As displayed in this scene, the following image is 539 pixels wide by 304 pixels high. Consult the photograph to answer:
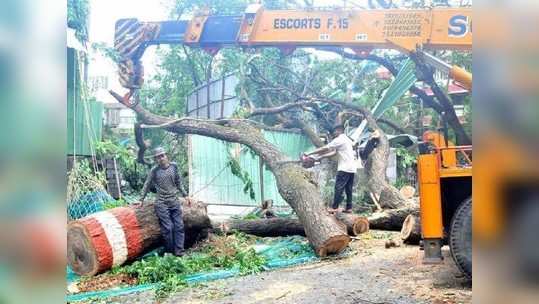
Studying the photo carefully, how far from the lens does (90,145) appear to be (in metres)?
4.07

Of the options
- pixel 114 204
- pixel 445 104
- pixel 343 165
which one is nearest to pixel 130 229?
pixel 114 204

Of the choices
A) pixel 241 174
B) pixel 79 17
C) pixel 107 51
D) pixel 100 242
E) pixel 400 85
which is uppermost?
pixel 79 17

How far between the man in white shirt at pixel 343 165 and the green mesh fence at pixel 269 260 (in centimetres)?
44

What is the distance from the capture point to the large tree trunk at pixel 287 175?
417 centimetres

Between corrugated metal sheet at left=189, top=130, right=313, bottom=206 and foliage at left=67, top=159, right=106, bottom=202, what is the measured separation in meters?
0.77

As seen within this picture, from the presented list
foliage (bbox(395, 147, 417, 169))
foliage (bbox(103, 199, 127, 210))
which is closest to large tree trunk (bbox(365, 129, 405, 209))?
foliage (bbox(395, 147, 417, 169))

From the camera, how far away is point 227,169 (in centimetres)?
446

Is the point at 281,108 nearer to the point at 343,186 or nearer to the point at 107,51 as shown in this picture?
the point at 343,186

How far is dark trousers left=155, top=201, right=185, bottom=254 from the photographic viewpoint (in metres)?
4.34

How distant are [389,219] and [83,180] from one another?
260 centimetres

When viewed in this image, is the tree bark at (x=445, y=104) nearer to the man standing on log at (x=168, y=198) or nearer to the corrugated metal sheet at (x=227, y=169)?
the corrugated metal sheet at (x=227, y=169)
